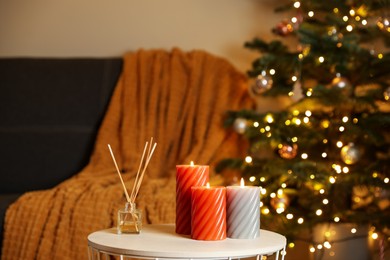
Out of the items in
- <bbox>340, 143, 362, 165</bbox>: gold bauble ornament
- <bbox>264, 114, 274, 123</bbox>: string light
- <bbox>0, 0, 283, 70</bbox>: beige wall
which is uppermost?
<bbox>0, 0, 283, 70</bbox>: beige wall

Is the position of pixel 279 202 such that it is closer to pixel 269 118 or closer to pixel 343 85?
pixel 269 118

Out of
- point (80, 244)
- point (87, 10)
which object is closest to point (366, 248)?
point (80, 244)

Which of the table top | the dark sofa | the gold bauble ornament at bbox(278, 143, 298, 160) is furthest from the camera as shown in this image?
the dark sofa

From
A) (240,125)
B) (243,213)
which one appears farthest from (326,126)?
(243,213)

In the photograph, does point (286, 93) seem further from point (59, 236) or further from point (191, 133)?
point (59, 236)

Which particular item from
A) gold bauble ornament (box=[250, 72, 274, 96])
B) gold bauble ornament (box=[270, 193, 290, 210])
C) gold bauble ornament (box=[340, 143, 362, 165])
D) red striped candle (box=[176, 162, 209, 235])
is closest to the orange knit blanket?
gold bauble ornament (box=[250, 72, 274, 96])

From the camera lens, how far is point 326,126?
8.25ft

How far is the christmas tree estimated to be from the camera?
2.33 meters

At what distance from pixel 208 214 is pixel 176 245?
105mm

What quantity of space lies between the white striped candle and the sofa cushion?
148cm

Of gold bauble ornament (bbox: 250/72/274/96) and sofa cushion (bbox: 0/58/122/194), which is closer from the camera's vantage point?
gold bauble ornament (bbox: 250/72/274/96)

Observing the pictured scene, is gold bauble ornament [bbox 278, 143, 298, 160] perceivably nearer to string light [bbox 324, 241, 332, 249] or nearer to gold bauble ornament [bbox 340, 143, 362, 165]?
gold bauble ornament [bbox 340, 143, 362, 165]

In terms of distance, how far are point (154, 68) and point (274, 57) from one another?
0.58 m

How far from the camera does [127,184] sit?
2.41 m
